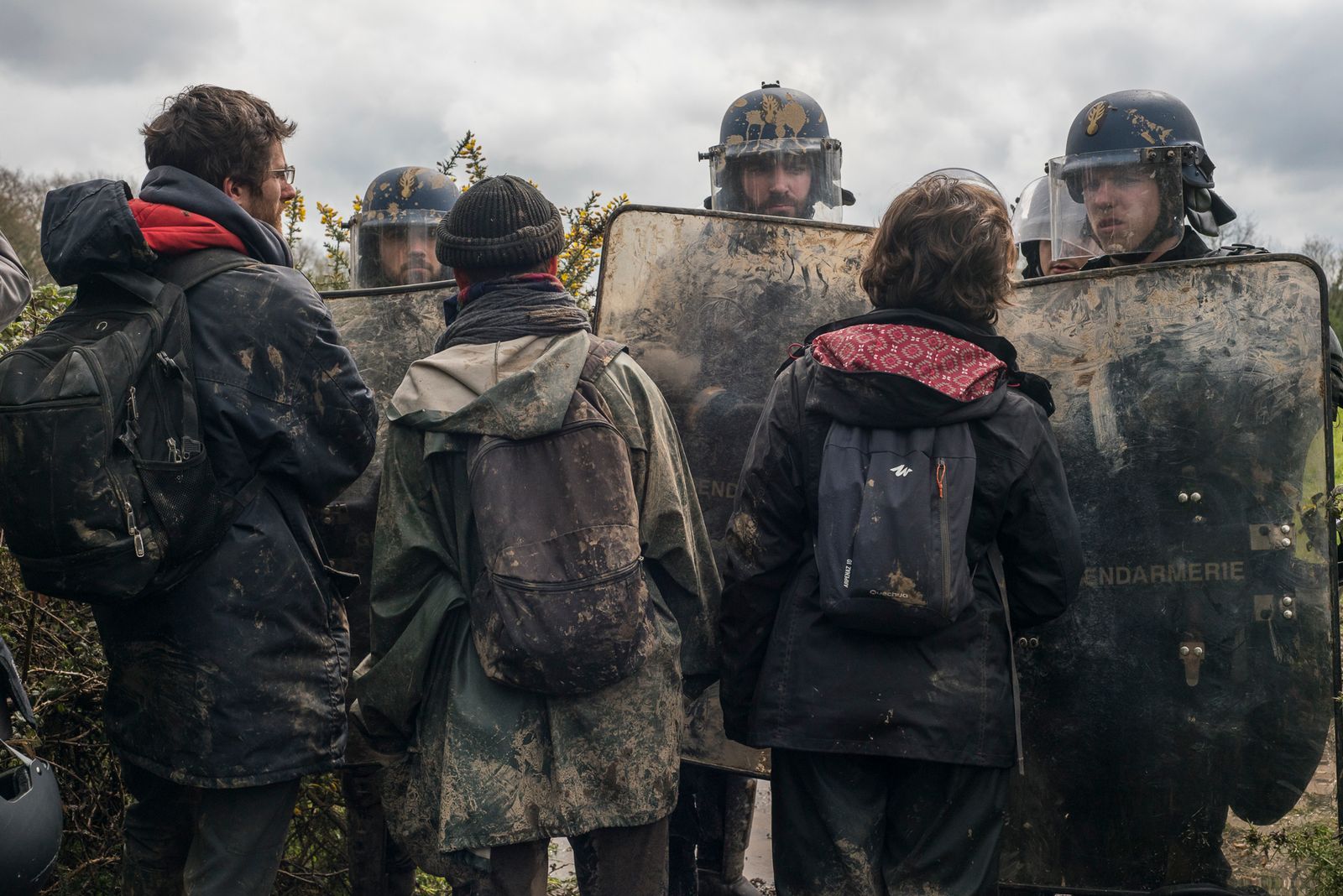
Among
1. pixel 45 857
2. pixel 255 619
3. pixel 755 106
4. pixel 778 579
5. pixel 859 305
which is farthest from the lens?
pixel 755 106

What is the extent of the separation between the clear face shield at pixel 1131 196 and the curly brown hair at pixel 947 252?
1.04m

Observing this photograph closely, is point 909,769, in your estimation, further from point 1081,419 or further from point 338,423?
point 338,423

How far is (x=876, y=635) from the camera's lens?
243cm

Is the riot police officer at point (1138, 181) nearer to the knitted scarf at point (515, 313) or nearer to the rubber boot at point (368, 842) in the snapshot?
the knitted scarf at point (515, 313)

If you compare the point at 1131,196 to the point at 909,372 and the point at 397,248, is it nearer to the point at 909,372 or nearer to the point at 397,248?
the point at 909,372

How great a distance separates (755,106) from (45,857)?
3475 mm

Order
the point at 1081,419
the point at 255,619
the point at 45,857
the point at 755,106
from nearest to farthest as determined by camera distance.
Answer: the point at 45,857 < the point at 255,619 < the point at 1081,419 < the point at 755,106

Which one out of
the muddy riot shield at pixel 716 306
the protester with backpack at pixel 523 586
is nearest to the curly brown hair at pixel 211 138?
the protester with backpack at pixel 523 586

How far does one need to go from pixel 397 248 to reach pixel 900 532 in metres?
2.67

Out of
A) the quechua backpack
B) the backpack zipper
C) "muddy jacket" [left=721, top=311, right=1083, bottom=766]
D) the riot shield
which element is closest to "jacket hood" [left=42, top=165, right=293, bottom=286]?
the quechua backpack

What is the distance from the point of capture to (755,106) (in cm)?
467

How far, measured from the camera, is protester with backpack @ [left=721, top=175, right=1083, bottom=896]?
7.75 feet

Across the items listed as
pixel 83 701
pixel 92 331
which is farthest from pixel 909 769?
pixel 83 701

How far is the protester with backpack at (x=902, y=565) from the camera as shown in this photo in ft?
7.75
